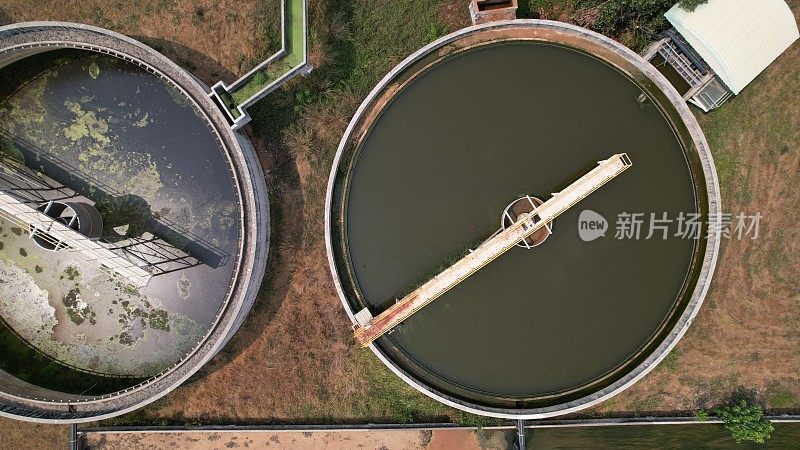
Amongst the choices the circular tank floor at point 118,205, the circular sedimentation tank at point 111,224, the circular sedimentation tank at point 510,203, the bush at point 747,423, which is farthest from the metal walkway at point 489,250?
the bush at point 747,423

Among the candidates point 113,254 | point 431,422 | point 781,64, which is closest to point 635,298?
point 431,422

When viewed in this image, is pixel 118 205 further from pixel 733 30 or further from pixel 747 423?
pixel 747 423

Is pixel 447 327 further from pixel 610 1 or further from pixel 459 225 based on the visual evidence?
pixel 610 1

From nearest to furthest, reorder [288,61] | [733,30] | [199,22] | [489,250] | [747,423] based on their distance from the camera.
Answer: [733,30]
[288,61]
[489,250]
[747,423]
[199,22]

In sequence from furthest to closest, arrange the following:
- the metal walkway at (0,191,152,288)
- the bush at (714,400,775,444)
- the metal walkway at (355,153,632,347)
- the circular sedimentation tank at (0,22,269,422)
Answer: the circular sedimentation tank at (0,22,269,422)
the bush at (714,400,775,444)
the metal walkway at (355,153,632,347)
the metal walkway at (0,191,152,288)

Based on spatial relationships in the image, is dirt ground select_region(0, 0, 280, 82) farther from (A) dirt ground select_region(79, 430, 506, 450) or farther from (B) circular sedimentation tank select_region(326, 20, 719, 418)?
(A) dirt ground select_region(79, 430, 506, 450)

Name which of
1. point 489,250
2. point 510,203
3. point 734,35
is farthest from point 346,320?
point 734,35

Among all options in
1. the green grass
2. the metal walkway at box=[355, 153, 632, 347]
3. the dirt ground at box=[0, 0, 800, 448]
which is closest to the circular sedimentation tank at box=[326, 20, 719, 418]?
the metal walkway at box=[355, 153, 632, 347]
